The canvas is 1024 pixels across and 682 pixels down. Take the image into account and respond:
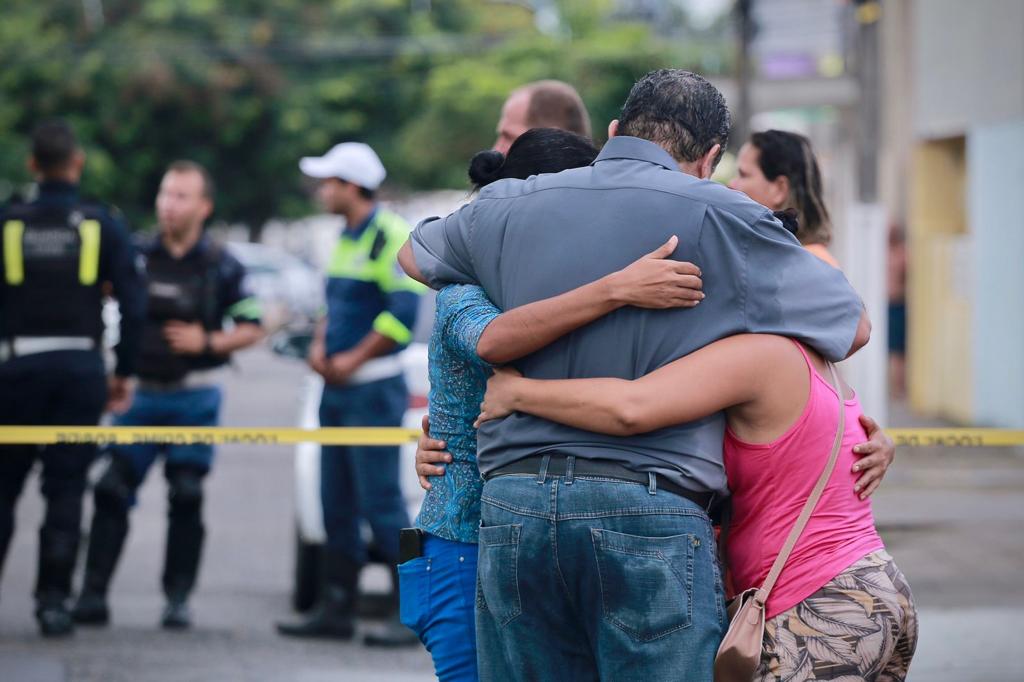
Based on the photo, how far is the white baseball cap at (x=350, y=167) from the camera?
664cm

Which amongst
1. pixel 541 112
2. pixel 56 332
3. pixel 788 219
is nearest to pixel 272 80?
pixel 56 332

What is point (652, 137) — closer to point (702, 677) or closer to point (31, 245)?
point (702, 677)

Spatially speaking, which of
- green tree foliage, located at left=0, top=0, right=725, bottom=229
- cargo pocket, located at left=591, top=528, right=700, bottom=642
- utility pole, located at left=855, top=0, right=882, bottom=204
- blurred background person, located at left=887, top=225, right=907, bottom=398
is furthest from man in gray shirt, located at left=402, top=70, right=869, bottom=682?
green tree foliage, located at left=0, top=0, right=725, bottom=229

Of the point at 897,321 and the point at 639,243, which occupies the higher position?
the point at 639,243

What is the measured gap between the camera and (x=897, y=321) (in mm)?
16719

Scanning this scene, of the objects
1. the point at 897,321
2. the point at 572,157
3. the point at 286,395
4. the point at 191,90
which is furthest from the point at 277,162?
the point at 572,157

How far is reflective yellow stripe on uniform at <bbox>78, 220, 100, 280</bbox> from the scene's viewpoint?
6457mm

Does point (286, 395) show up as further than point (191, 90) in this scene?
No

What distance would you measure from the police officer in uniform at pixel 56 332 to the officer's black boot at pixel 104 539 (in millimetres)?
131

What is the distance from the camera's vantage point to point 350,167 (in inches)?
262

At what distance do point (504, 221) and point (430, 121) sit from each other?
31099 millimetres

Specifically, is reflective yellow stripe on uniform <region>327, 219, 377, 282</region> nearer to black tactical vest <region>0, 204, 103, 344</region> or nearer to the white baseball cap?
the white baseball cap

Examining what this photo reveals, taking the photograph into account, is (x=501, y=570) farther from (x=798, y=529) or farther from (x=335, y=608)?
(x=335, y=608)

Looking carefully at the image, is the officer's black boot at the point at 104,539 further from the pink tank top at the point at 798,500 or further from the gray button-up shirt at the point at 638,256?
the pink tank top at the point at 798,500
